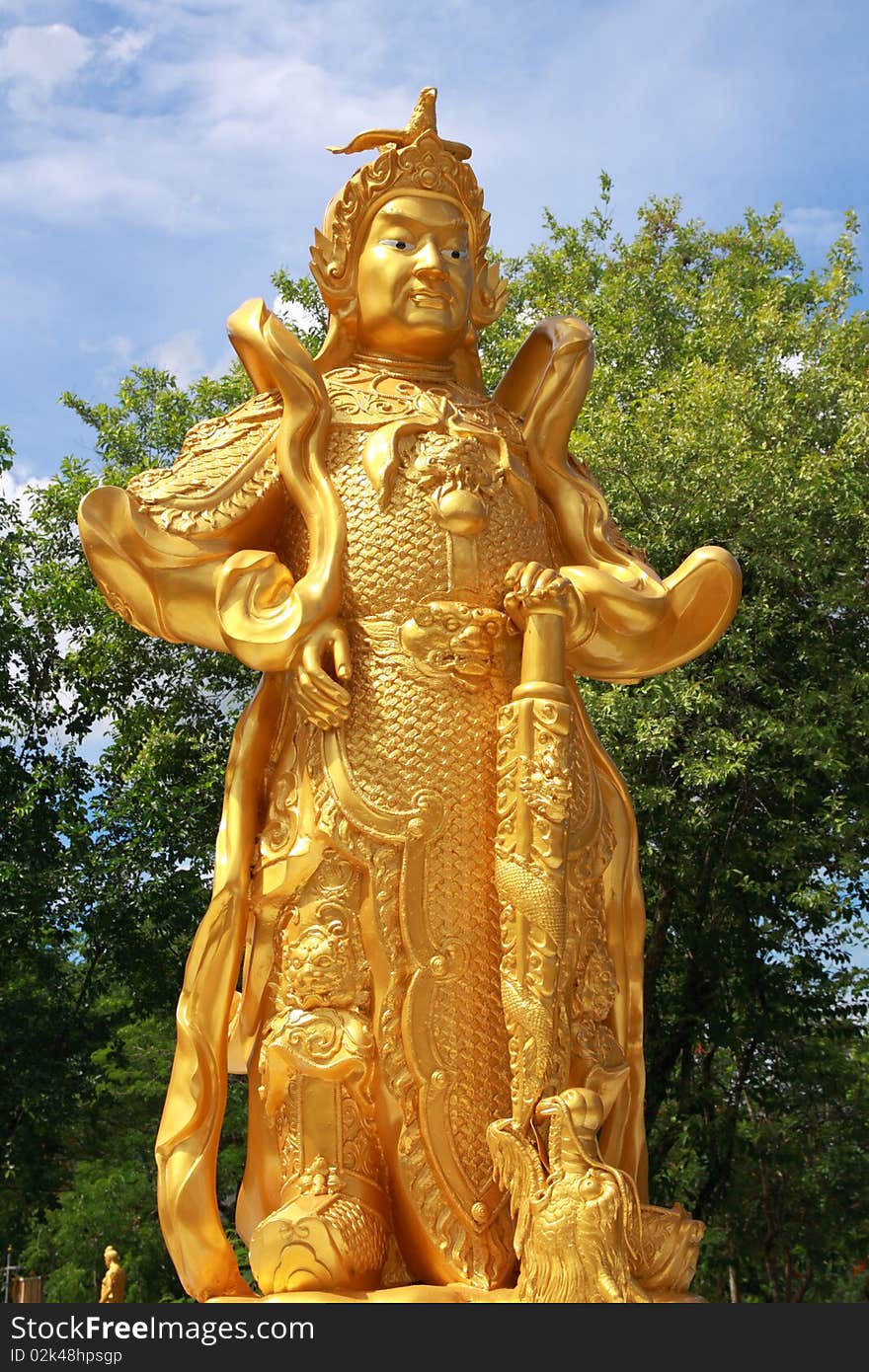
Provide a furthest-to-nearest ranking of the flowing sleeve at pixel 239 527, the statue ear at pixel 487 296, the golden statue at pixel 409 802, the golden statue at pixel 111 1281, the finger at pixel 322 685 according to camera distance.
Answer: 1. the golden statue at pixel 111 1281
2. the statue ear at pixel 487 296
3. the flowing sleeve at pixel 239 527
4. the finger at pixel 322 685
5. the golden statue at pixel 409 802

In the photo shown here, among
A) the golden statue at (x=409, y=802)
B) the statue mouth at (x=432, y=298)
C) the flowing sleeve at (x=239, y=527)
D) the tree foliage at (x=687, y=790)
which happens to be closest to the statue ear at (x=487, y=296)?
Answer: the golden statue at (x=409, y=802)

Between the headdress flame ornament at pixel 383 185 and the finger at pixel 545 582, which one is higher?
the headdress flame ornament at pixel 383 185

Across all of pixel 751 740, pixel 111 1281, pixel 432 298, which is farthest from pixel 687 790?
pixel 432 298

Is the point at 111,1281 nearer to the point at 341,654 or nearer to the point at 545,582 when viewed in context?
the point at 341,654

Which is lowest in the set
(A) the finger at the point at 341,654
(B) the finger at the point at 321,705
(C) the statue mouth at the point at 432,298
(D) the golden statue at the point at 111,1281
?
(D) the golden statue at the point at 111,1281

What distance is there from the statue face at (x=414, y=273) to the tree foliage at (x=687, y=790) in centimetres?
423

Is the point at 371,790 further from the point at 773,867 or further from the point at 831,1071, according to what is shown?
the point at 831,1071

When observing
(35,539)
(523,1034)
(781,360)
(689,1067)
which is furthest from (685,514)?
(523,1034)

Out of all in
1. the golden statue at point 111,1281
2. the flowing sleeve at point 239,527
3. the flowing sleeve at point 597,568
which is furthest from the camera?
the golden statue at point 111,1281

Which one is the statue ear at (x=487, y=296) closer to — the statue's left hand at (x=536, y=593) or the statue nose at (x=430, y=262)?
the statue nose at (x=430, y=262)

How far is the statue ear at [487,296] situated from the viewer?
4.58 m

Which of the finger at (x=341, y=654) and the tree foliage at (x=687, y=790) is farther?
the tree foliage at (x=687, y=790)

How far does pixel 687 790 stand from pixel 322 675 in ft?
18.3

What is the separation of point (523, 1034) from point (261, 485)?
1619mm
